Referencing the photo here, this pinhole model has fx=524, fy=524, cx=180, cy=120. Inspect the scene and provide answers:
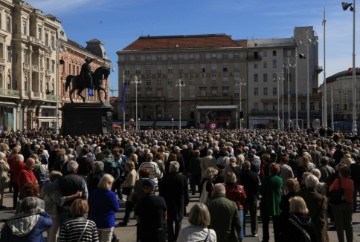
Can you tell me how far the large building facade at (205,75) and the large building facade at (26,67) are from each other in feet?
116

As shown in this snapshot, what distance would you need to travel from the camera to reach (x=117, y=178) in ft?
46.8

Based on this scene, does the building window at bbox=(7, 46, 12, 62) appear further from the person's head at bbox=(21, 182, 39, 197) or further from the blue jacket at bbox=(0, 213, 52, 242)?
the blue jacket at bbox=(0, 213, 52, 242)

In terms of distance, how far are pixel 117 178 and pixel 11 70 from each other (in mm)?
53303

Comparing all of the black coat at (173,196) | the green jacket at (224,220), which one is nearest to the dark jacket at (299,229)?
the green jacket at (224,220)

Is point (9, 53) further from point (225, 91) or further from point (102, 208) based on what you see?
point (102, 208)

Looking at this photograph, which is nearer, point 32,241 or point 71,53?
point 32,241

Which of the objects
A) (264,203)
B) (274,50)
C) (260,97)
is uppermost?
(274,50)

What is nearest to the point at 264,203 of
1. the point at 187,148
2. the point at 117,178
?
the point at 117,178

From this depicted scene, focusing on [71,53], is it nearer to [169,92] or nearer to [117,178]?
[169,92]

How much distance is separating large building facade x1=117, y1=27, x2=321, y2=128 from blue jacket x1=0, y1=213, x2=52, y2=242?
98.3 m

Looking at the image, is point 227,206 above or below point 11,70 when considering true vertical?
below

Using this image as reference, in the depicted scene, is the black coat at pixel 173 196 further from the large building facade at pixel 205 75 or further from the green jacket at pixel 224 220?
the large building facade at pixel 205 75

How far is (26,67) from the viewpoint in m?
66.1

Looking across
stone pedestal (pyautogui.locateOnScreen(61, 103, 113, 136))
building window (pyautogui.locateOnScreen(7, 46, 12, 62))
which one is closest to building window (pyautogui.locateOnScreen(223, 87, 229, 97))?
building window (pyautogui.locateOnScreen(7, 46, 12, 62))
